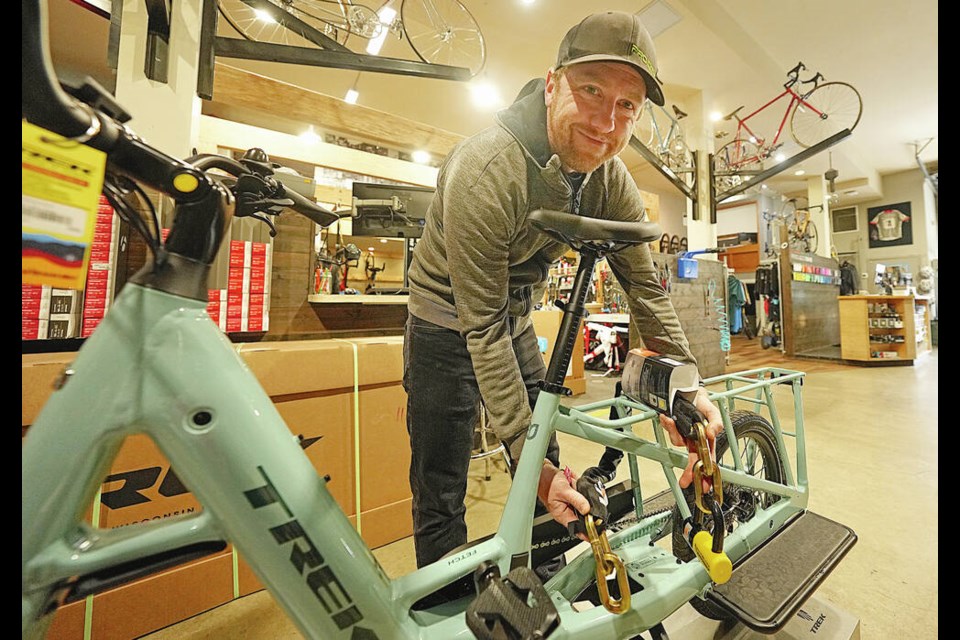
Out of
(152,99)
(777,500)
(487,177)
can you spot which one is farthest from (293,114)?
(777,500)

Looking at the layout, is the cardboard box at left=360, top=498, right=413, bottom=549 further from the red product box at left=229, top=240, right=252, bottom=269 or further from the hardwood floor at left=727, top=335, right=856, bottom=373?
the hardwood floor at left=727, top=335, right=856, bottom=373

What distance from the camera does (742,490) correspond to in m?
1.21

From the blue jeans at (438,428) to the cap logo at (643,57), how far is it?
2.31 ft

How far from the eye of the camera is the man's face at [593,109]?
2.53 feet

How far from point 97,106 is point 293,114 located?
7.03ft

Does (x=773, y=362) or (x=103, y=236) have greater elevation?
(x=103, y=236)

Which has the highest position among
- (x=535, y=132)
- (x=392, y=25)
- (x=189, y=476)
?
(x=392, y=25)

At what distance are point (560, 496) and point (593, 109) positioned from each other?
0.80m

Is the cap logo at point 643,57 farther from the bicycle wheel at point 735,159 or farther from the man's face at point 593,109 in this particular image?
the bicycle wheel at point 735,159

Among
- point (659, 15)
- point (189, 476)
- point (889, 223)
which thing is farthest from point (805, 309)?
point (189, 476)

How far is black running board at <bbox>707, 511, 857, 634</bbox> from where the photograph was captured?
34.6 inches

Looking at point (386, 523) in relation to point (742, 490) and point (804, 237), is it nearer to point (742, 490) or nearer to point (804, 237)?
point (742, 490)

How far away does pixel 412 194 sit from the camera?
2.04 meters

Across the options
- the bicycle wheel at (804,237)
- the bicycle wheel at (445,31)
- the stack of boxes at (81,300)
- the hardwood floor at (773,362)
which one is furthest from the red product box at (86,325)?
the bicycle wheel at (804,237)
